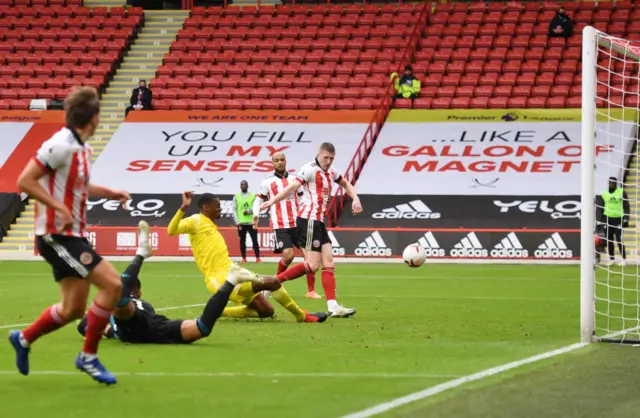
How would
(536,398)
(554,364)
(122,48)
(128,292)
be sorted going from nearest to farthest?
(536,398)
(554,364)
(128,292)
(122,48)

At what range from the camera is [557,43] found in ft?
118

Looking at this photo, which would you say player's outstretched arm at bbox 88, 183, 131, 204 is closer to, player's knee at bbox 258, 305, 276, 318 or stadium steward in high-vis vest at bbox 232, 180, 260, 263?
player's knee at bbox 258, 305, 276, 318

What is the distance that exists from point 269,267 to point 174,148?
10972mm

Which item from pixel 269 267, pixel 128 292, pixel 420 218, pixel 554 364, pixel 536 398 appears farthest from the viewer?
pixel 420 218

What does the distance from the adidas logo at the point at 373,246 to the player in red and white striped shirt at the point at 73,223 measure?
2075 centimetres

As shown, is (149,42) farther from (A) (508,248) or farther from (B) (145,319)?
(B) (145,319)

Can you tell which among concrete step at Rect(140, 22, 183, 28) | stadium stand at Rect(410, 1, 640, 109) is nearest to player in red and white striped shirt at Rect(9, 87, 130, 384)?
stadium stand at Rect(410, 1, 640, 109)

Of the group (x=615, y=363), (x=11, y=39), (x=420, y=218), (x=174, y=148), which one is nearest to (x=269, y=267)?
(x=420, y=218)

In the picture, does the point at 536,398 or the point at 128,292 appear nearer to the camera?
the point at 536,398

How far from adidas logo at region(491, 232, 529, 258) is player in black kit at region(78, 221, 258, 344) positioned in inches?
716

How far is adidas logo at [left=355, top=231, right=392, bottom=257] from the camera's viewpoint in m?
27.9

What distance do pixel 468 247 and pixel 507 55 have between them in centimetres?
1061

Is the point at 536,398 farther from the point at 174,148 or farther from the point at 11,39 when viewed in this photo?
the point at 11,39

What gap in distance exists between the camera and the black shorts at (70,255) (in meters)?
7.09
